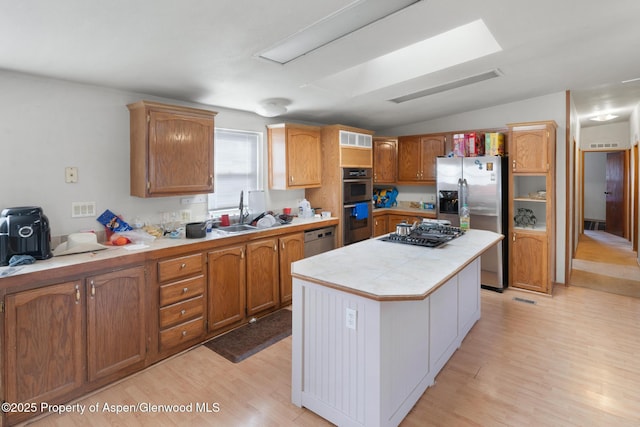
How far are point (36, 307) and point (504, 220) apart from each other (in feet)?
15.4

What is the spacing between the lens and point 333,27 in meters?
2.21

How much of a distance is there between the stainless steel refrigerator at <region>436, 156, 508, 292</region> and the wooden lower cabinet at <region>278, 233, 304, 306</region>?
85.5 inches

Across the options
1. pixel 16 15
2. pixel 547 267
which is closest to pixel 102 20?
pixel 16 15

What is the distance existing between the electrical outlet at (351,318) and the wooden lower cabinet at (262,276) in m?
1.67

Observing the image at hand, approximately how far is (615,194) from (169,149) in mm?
9531

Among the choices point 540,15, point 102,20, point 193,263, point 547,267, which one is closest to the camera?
point 102,20

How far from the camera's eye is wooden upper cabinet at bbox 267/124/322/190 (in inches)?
161

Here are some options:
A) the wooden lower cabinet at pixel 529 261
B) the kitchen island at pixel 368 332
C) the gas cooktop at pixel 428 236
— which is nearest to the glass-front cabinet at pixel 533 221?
the wooden lower cabinet at pixel 529 261

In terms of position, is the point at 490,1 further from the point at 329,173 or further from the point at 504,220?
the point at 504,220

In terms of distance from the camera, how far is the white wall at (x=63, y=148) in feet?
7.88

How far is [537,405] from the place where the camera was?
2.15m

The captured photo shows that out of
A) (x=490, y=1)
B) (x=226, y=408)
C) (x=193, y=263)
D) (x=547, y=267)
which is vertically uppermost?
(x=490, y=1)

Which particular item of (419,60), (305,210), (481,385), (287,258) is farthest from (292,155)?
(481,385)

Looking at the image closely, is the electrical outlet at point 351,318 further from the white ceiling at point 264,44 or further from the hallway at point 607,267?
the hallway at point 607,267
